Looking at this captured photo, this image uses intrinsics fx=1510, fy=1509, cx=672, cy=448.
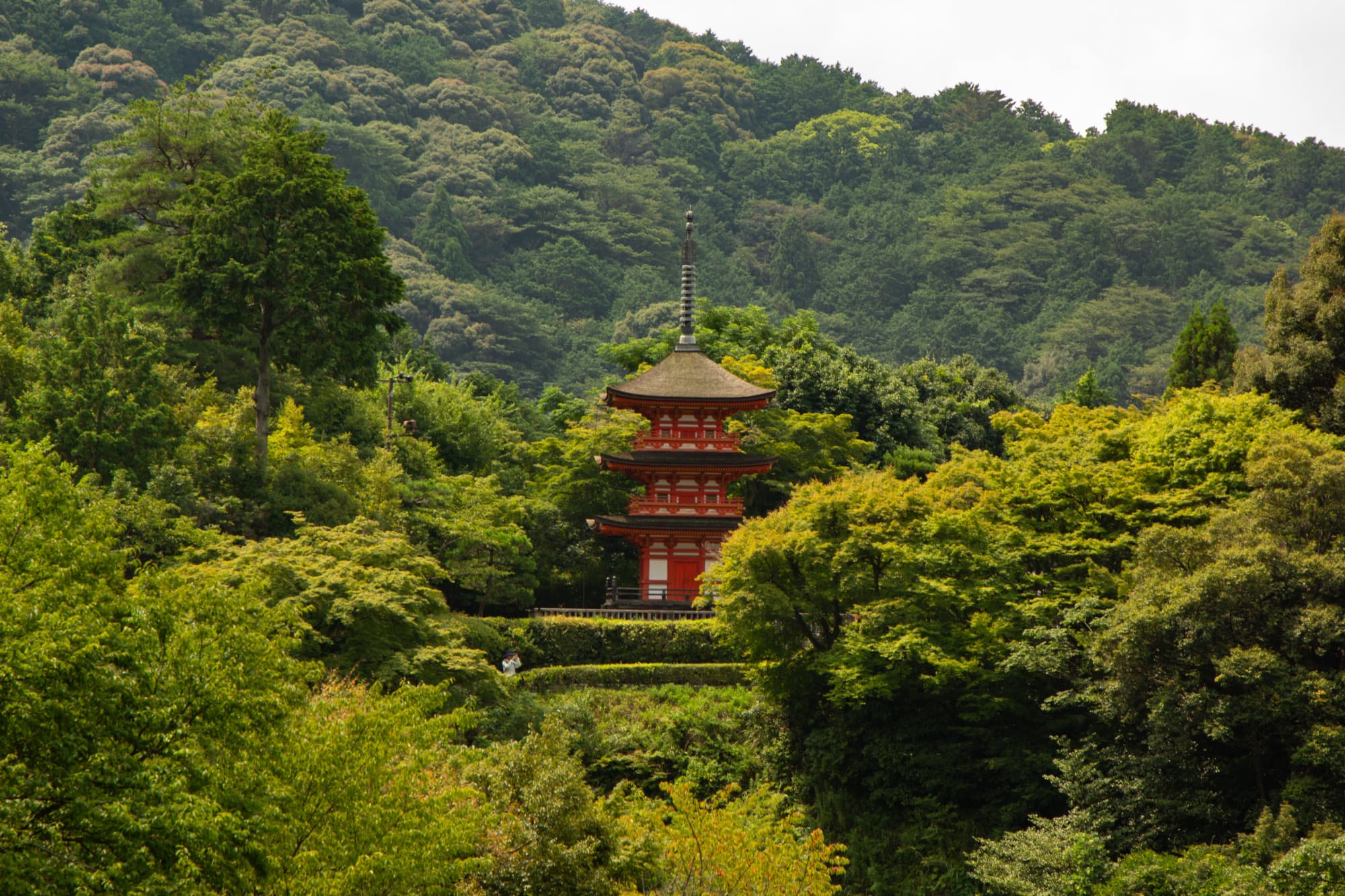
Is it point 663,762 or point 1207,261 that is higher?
point 1207,261

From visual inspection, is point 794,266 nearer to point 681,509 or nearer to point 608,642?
point 681,509

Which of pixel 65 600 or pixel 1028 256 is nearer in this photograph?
pixel 65 600

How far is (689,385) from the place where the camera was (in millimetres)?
46406

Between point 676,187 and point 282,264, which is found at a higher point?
point 676,187

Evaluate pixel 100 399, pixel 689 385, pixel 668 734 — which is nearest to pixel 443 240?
pixel 689 385

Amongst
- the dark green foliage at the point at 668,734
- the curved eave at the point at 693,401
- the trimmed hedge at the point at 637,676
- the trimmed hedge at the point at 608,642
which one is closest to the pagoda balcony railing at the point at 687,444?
the curved eave at the point at 693,401

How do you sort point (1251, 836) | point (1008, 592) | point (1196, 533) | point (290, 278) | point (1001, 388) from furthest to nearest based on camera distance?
1. point (1001, 388)
2. point (290, 278)
3. point (1008, 592)
4. point (1196, 533)
5. point (1251, 836)

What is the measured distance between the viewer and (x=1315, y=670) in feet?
89.7

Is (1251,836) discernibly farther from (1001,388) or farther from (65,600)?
(1001,388)

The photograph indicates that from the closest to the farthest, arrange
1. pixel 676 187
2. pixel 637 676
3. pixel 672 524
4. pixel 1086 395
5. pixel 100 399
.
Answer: pixel 100 399
pixel 637 676
pixel 672 524
pixel 1086 395
pixel 676 187

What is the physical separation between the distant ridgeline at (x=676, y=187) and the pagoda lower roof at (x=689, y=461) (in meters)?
55.4

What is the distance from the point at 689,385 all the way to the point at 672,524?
4.78 meters

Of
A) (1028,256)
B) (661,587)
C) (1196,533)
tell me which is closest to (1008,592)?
(1196,533)

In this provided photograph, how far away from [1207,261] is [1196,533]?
309 feet
